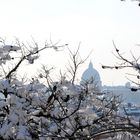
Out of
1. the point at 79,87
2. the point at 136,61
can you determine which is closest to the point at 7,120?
the point at 79,87

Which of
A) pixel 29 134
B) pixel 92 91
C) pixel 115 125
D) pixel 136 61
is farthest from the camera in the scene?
pixel 92 91

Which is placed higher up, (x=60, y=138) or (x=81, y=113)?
(x=81, y=113)

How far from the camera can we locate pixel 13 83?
38.2 feet

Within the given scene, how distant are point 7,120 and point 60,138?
6.72 m

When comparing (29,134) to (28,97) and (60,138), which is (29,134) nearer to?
(28,97)

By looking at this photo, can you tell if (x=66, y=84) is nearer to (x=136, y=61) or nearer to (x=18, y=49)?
(x=18, y=49)

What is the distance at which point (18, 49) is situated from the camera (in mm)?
11531

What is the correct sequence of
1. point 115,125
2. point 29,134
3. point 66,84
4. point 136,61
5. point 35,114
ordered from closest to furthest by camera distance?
point 115,125
point 136,61
point 29,134
point 35,114
point 66,84

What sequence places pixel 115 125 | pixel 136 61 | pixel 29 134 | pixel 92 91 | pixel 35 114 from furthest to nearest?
1. pixel 92 91
2. pixel 35 114
3. pixel 29 134
4. pixel 136 61
5. pixel 115 125

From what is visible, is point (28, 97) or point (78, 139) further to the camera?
point (28, 97)

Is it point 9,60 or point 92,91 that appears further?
point 92,91

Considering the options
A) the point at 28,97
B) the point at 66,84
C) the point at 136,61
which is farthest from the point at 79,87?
the point at 136,61

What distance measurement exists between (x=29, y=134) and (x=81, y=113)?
101 inches

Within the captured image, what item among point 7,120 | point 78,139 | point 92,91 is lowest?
point 78,139
